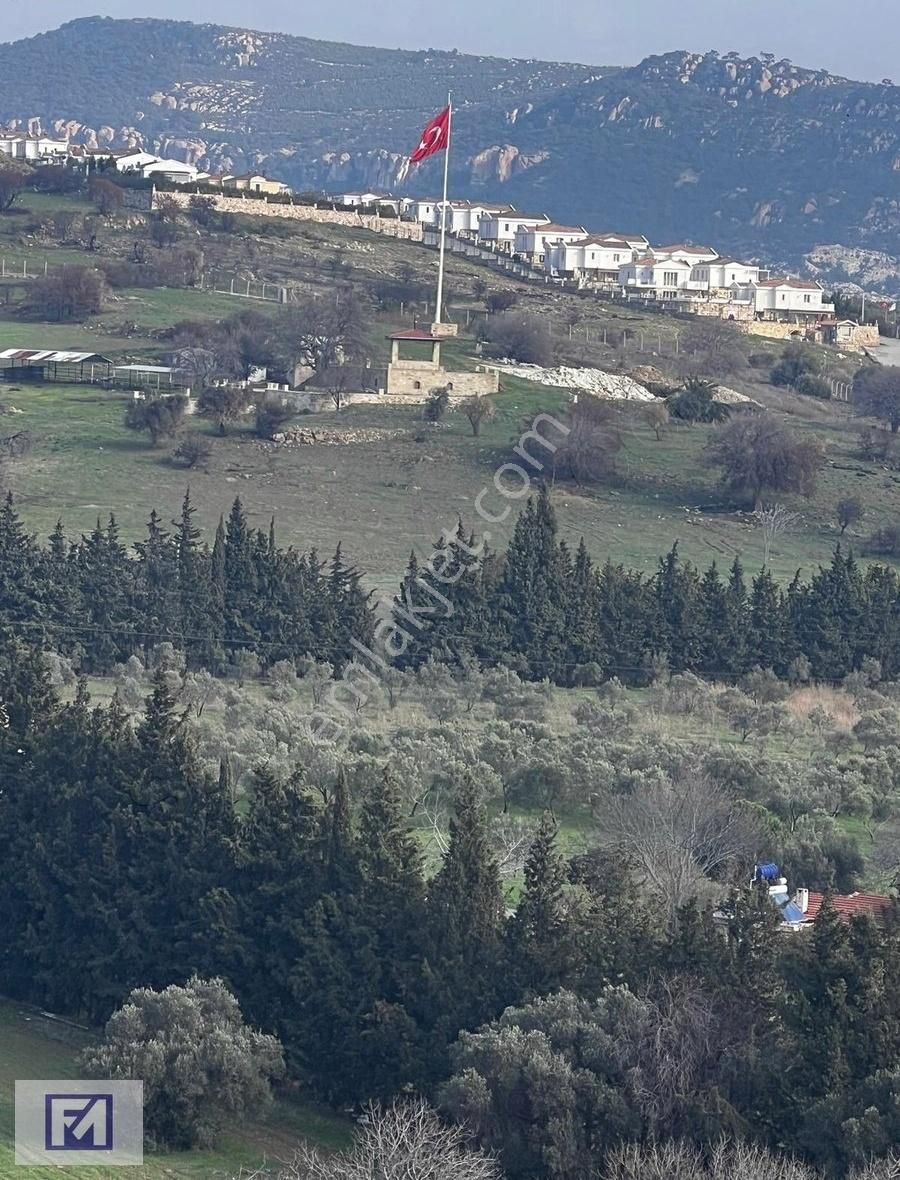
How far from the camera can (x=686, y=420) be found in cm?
6284

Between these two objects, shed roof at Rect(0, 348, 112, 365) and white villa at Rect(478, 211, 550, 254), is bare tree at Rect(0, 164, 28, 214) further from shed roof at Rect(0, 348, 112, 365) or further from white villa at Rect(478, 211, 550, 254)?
white villa at Rect(478, 211, 550, 254)

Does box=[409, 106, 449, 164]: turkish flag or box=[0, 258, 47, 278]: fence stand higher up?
box=[409, 106, 449, 164]: turkish flag

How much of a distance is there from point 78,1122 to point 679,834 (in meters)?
8.97

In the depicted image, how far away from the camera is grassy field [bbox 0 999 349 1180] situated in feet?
67.8

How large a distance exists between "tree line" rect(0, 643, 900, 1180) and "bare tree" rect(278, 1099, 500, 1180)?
21.4 inches

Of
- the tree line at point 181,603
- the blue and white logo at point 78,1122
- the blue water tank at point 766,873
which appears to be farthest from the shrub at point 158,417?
the blue and white logo at point 78,1122

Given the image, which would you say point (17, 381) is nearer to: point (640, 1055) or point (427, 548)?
point (427, 548)

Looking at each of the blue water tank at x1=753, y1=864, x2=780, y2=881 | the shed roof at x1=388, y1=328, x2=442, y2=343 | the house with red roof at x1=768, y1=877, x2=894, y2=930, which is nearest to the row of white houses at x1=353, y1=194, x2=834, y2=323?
the shed roof at x1=388, y1=328, x2=442, y2=343

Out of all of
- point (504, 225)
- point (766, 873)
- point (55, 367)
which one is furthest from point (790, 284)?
point (766, 873)

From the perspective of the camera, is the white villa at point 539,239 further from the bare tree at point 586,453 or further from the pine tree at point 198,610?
the pine tree at point 198,610

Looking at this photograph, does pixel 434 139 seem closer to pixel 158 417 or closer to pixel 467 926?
pixel 158 417

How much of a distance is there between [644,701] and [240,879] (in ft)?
52.3

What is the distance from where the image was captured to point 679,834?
1110 inches

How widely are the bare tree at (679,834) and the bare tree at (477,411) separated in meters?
28.3
